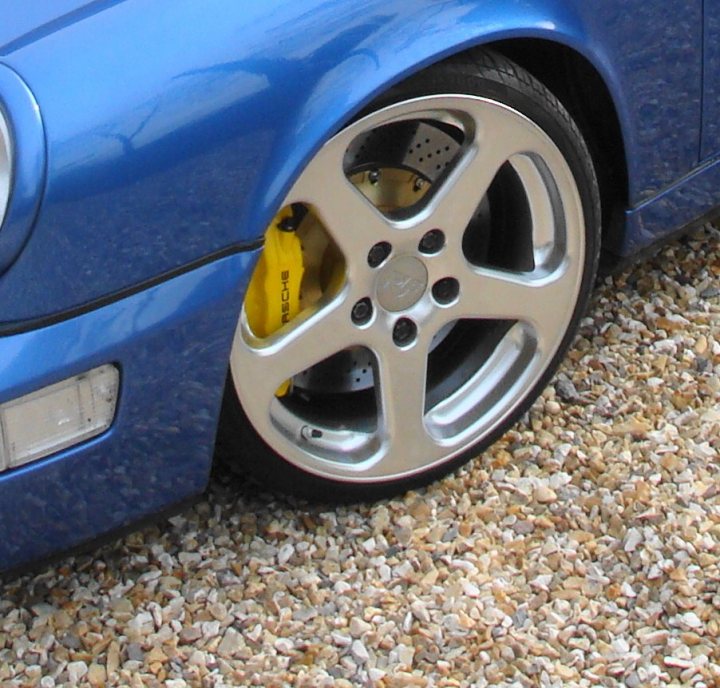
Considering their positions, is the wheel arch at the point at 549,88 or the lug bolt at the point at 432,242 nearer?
the wheel arch at the point at 549,88

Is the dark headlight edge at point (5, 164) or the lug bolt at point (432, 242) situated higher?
the dark headlight edge at point (5, 164)

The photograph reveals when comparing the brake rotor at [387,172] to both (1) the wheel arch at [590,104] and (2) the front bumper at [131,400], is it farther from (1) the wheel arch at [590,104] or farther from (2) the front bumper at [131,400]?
(2) the front bumper at [131,400]

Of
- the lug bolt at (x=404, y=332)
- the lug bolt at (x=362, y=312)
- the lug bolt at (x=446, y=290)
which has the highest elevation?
the lug bolt at (x=362, y=312)

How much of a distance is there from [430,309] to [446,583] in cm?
50

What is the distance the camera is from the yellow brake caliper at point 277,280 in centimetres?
205

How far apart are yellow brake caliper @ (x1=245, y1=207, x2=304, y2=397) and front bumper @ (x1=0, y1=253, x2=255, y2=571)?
0.59 ft

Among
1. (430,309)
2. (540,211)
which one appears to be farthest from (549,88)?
(430,309)

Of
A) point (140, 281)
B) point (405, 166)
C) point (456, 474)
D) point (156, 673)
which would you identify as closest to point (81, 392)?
point (140, 281)

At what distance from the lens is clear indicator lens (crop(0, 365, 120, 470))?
178 cm

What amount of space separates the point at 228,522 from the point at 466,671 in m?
0.56

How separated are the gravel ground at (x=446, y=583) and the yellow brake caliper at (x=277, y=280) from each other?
471 millimetres

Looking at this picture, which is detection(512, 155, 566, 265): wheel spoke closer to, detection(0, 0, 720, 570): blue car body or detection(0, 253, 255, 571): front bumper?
detection(0, 0, 720, 570): blue car body

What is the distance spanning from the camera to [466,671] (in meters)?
2.13

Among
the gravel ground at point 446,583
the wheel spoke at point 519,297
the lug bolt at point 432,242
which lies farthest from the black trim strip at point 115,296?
the gravel ground at point 446,583
